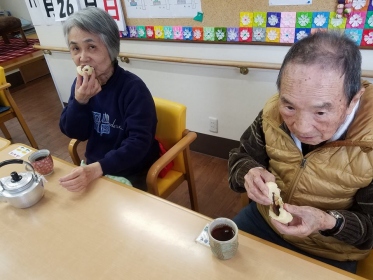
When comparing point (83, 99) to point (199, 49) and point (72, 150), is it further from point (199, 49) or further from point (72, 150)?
point (199, 49)

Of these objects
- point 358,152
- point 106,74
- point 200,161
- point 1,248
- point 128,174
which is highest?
point 106,74

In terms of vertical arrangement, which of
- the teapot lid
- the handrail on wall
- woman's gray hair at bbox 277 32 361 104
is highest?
woman's gray hair at bbox 277 32 361 104

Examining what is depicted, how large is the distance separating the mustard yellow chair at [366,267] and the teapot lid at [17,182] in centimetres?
118

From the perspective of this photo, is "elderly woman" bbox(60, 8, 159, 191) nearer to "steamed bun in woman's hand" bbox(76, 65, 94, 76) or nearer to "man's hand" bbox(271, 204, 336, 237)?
"steamed bun in woman's hand" bbox(76, 65, 94, 76)

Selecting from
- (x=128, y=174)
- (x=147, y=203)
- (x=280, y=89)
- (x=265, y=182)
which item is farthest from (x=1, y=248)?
(x=280, y=89)

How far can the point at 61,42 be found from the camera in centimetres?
285

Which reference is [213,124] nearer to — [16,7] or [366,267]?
[366,267]

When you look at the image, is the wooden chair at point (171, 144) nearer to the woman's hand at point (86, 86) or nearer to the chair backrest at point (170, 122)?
the chair backrest at point (170, 122)

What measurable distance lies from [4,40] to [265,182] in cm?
594

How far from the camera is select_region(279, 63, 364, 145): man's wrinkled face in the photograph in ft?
2.46

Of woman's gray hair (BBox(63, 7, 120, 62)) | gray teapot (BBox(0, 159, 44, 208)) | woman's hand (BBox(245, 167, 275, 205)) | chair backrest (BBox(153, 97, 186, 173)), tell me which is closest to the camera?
woman's hand (BBox(245, 167, 275, 205))

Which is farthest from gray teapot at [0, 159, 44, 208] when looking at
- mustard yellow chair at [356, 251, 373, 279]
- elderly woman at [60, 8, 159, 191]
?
mustard yellow chair at [356, 251, 373, 279]

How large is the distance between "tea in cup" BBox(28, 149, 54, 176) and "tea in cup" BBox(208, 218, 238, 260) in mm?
727

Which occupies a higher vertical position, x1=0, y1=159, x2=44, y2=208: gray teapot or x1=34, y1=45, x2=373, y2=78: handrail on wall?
x1=34, y1=45, x2=373, y2=78: handrail on wall
